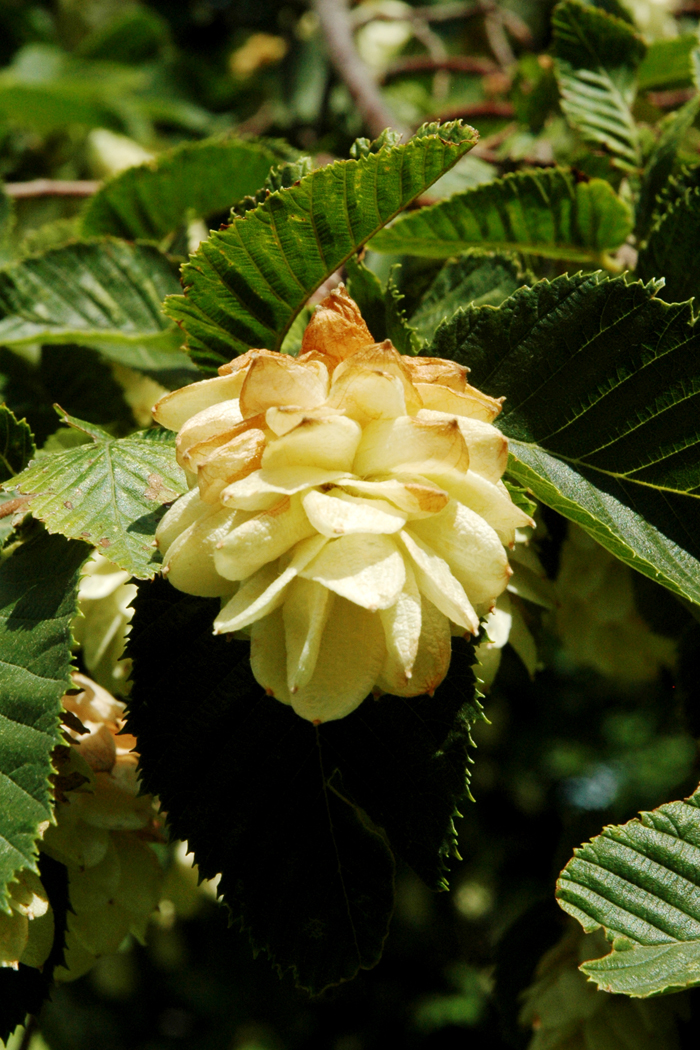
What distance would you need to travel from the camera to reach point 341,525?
57 centimetres

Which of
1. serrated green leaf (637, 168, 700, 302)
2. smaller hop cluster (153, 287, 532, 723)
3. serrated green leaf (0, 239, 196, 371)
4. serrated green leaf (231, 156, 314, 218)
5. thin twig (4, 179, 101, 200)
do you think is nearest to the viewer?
smaller hop cluster (153, 287, 532, 723)

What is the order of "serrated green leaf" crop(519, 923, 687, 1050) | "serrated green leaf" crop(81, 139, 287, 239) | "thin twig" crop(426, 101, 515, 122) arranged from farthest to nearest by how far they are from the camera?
"thin twig" crop(426, 101, 515, 122), "serrated green leaf" crop(81, 139, 287, 239), "serrated green leaf" crop(519, 923, 687, 1050)

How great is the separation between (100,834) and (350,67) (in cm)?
171

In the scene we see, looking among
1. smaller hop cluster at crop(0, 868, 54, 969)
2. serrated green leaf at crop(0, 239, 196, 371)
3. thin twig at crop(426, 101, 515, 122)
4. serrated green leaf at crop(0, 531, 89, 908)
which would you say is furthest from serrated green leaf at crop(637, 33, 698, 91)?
smaller hop cluster at crop(0, 868, 54, 969)

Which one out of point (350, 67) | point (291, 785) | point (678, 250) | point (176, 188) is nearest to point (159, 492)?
point (291, 785)

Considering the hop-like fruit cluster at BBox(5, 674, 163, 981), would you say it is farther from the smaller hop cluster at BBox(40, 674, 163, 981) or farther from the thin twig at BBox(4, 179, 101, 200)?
the thin twig at BBox(4, 179, 101, 200)

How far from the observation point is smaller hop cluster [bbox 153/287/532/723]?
58 cm

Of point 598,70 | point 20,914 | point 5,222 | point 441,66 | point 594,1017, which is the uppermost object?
point 5,222

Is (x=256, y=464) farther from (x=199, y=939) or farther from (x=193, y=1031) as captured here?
(x=193, y=1031)

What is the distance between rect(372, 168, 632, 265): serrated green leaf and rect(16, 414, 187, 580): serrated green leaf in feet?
1.36

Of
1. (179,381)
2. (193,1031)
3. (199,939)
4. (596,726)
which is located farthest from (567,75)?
(193,1031)

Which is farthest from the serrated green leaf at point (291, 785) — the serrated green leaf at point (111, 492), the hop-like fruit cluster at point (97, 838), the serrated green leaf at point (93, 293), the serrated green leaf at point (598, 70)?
Answer: the serrated green leaf at point (598, 70)

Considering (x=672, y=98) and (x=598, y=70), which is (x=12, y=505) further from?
(x=672, y=98)

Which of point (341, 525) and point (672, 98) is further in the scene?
point (672, 98)
